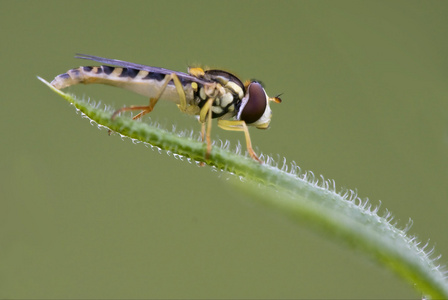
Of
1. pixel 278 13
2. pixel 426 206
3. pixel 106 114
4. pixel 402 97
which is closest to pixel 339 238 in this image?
pixel 106 114

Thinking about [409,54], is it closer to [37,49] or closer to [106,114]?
[37,49]

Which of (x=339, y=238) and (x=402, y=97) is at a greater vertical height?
(x=402, y=97)

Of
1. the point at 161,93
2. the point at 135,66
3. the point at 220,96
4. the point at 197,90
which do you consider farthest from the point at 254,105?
the point at 135,66

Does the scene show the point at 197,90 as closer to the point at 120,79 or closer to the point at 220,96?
the point at 220,96

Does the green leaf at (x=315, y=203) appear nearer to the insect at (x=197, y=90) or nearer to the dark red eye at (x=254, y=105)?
the insect at (x=197, y=90)

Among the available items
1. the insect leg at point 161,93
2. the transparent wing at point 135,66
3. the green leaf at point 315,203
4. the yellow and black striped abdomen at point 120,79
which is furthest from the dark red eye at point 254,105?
the green leaf at point 315,203
